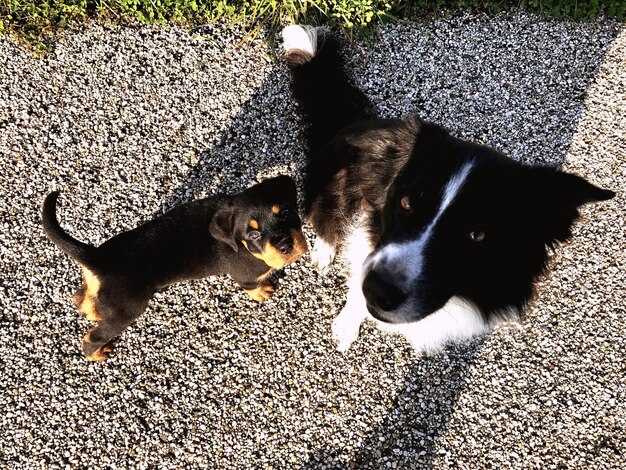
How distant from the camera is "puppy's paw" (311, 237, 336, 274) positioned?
3793mm

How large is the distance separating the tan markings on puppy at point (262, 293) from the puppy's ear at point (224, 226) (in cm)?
82

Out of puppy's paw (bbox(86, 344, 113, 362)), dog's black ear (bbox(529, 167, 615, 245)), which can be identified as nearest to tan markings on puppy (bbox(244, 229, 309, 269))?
dog's black ear (bbox(529, 167, 615, 245))

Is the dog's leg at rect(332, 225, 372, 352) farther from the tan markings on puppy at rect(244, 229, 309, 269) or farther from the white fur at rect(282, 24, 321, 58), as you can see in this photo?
the white fur at rect(282, 24, 321, 58)

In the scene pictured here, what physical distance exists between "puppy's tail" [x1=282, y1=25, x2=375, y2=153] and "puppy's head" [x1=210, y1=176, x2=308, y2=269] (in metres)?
0.84

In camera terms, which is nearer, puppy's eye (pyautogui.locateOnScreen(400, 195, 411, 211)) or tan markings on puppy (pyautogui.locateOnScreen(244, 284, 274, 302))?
puppy's eye (pyautogui.locateOnScreen(400, 195, 411, 211))

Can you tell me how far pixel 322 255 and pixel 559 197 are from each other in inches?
76.8

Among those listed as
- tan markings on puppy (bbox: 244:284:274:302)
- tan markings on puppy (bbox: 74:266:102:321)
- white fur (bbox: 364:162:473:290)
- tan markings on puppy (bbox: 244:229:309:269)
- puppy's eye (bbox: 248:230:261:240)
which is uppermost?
white fur (bbox: 364:162:473:290)

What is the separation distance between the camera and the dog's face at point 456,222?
2.38 m

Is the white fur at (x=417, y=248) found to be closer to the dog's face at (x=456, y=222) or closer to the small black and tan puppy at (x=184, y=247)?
the dog's face at (x=456, y=222)

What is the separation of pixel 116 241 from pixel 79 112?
1960mm

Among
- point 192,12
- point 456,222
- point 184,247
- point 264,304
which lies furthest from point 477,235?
point 192,12

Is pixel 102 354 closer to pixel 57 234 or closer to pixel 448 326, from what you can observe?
pixel 57 234

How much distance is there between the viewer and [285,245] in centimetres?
307

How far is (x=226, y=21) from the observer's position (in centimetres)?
477
